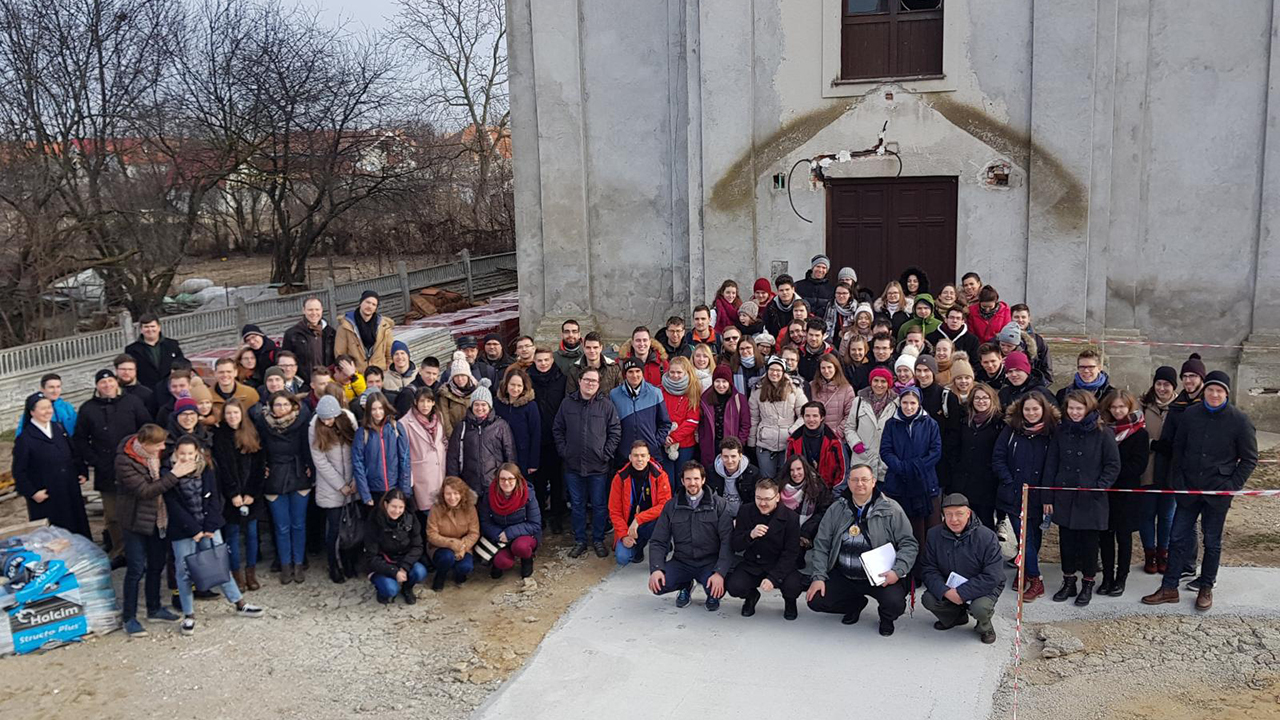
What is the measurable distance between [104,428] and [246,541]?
1.48 meters

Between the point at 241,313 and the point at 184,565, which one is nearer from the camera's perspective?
the point at 184,565

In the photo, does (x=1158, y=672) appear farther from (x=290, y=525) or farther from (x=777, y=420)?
(x=290, y=525)

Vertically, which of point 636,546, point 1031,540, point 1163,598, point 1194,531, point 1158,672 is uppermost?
point 1194,531

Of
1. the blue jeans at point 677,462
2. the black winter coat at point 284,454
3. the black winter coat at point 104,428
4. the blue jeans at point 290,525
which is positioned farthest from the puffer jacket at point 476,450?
the black winter coat at point 104,428

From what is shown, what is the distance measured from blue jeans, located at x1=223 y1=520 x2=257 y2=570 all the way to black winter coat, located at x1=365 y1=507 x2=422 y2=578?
1026 mm

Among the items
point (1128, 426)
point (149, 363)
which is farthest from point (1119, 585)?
point (149, 363)

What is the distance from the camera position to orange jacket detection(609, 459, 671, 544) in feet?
30.0

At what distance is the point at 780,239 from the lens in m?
14.3

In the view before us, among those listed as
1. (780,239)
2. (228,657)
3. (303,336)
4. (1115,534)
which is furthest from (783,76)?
(228,657)

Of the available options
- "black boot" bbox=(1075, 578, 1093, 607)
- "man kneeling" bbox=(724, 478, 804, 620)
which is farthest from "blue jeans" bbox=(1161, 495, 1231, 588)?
"man kneeling" bbox=(724, 478, 804, 620)

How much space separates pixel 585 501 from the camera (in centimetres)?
1002

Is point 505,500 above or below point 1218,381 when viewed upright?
below

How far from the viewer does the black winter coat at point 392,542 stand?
8961mm

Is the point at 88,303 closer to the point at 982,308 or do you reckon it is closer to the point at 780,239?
the point at 780,239
